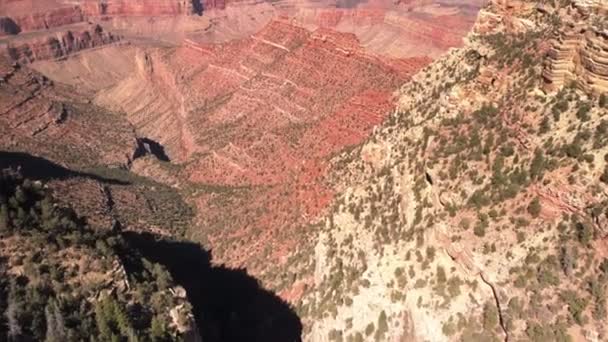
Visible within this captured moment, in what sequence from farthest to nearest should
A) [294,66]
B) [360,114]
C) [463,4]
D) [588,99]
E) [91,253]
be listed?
[463,4], [294,66], [360,114], [91,253], [588,99]

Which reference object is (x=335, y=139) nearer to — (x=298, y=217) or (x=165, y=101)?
(x=298, y=217)

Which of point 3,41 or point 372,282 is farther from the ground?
point 372,282

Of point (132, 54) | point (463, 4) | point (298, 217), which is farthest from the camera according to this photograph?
point (132, 54)

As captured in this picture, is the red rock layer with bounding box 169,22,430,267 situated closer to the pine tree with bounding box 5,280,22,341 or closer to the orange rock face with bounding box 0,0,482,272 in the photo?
the orange rock face with bounding box 0,0,482,272

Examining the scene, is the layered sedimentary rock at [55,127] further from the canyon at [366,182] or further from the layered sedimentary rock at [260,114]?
the layered sedimentary rock at [260,114]

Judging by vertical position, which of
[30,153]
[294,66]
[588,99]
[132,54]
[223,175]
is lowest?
[132,54]

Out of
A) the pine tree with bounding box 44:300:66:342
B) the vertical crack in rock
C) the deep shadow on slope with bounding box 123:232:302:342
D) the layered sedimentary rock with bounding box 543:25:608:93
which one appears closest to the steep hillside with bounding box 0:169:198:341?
the pine tree with bounding box 44:300:66:342

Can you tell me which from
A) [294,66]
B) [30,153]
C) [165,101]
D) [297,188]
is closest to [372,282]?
[297,188]

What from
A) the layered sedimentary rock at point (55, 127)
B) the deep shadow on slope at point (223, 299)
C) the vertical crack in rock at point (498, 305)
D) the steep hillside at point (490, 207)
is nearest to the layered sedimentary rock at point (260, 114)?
the deep shadow on slope at point (223, 299)
